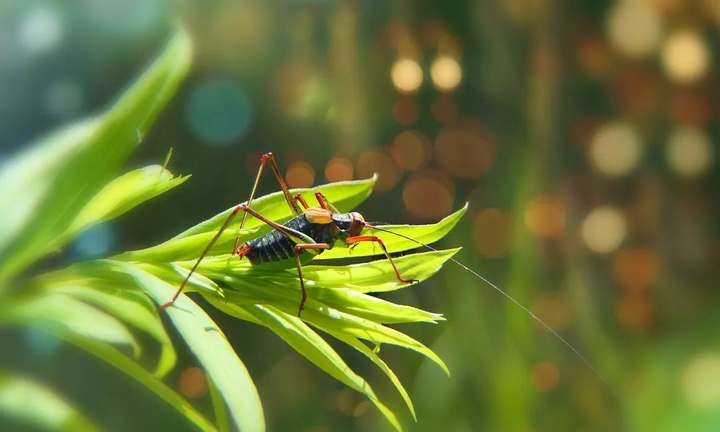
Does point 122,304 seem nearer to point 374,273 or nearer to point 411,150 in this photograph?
point 374,273

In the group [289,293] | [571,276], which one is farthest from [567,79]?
[289,293]

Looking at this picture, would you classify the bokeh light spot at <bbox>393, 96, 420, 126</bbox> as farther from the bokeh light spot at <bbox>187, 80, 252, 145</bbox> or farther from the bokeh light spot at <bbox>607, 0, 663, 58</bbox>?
the bokeh light spot at <bbox>607, 0, 663, 58</bbox>

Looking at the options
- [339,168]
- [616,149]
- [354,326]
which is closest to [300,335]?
[354,326]

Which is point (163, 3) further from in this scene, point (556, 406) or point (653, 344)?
point (653, 344)

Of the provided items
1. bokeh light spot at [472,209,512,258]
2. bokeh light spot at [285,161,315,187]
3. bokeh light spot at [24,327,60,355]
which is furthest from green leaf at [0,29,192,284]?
bokeh light spot at [472,209,512,258]

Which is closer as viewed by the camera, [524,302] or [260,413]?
[260,413]

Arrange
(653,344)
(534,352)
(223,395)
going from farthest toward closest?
(653,344)
(534,352)
(223,395)
